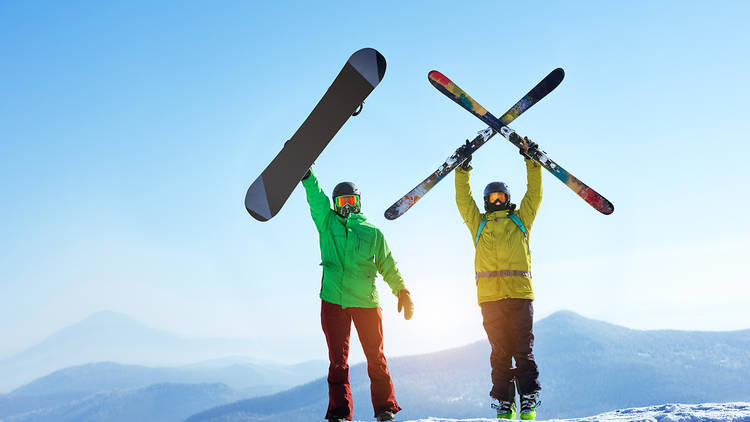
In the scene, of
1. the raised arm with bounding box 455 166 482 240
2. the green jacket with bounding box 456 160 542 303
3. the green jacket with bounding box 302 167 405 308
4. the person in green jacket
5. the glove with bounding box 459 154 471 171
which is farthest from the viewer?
the glove with bounding box 459 154 471 171

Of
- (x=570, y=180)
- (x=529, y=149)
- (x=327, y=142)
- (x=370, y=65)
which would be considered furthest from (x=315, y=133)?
(x=570, y=180)

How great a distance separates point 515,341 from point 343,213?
3.20 meters

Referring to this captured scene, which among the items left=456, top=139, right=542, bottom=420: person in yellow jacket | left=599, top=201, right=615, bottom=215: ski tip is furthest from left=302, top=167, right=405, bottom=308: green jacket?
left=599, top=201, right=615, bottom=215: ski tip

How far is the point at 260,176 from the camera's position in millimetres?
8727

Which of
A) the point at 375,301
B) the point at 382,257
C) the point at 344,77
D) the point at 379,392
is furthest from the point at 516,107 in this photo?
the point at 379,392

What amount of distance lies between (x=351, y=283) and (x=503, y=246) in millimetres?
2426

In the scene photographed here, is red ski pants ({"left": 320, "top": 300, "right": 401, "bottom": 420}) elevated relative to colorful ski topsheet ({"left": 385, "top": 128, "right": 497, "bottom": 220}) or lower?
lower

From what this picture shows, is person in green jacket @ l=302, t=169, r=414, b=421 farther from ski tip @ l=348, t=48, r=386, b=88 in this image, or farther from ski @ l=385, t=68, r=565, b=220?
ski tip @ l=348, t=48, r=386, b=88

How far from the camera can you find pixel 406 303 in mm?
8461

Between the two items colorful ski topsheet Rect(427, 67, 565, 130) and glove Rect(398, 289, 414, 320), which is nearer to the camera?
Result: glove Rect(398, 289, 414, 320)

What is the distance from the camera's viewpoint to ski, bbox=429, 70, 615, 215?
31.7 ft

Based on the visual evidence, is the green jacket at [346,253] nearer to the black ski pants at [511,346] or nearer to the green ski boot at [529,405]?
the black ski pants at [511,346]

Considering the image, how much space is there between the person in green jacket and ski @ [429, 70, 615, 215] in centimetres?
316

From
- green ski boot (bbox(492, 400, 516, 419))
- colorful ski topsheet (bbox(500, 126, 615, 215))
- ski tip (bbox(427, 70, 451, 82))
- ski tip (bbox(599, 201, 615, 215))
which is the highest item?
ski tip (bbox(427, 70, 451, 82))
